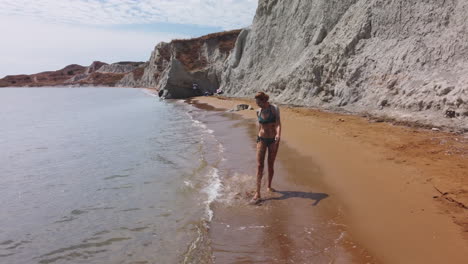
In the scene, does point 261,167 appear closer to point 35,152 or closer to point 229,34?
point 35,152

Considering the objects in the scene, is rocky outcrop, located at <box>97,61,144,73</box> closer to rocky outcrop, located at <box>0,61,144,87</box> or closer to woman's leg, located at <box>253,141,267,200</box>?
rocky outcrop, located at <box>0,61,144,87</box>

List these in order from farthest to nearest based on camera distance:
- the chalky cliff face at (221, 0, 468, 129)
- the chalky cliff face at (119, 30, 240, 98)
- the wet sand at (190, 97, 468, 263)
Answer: the chalky cliff face at (119, 30, 240, 98)
the chalky cliff face at (221, 0, 468, 129)
the wet sand at (190, 97, 468, 263)

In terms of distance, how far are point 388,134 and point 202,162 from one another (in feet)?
18.1

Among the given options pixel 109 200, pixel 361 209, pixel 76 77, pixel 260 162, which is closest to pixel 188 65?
pixel 109 200

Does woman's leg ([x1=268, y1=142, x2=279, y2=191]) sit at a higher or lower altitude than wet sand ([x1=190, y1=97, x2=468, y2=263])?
higher

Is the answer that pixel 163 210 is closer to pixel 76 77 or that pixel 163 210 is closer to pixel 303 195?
pixel 303 195

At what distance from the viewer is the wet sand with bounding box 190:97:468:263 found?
167 inches

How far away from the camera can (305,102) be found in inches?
765

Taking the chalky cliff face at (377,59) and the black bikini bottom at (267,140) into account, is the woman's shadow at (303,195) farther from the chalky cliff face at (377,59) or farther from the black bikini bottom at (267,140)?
the chalky cliff face at (377,59)

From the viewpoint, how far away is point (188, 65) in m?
59.2

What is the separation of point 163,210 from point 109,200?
4.76 feet

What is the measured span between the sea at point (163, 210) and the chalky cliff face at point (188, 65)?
29077 mm

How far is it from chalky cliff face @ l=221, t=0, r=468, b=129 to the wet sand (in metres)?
3.03

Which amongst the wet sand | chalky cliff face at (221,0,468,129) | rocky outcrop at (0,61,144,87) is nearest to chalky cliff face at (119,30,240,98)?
chalky cliff face at (221,0,468,129)
